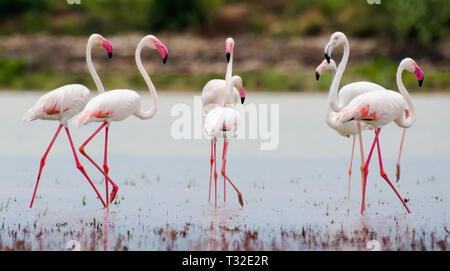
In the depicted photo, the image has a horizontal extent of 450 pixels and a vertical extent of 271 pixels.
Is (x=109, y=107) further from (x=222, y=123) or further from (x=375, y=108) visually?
(x=375, y=108)

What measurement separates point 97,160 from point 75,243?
14.8 feet

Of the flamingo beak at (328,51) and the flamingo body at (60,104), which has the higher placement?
the flamingo beak at (328,51)

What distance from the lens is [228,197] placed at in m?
7.60

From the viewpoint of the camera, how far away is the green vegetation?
29219 millimetres

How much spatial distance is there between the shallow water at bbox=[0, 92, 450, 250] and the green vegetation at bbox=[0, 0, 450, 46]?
17.0m

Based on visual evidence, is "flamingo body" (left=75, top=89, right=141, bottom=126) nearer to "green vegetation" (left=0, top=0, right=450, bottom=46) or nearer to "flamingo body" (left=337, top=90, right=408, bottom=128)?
"flamingo body" (left=337, top=90, right=408, bottom=128)

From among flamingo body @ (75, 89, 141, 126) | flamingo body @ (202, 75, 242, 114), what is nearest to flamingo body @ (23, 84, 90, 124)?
flamingo body @ (75, 89, 141, 126)

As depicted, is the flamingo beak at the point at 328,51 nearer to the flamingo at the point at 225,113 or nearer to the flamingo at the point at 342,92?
the flamingo at the point at 342,92

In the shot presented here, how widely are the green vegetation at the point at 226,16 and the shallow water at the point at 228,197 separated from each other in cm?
1705

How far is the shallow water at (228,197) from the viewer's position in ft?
18.6

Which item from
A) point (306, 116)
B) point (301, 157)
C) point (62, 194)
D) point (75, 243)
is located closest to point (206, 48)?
point (306, 116)

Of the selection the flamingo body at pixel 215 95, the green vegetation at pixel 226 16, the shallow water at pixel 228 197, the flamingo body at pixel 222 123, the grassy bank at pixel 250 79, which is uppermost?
the green vegetation at pixel 226 16

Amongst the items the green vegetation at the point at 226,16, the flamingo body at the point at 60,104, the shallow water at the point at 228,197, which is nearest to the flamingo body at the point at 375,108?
the shallow water at the point at 228,197
